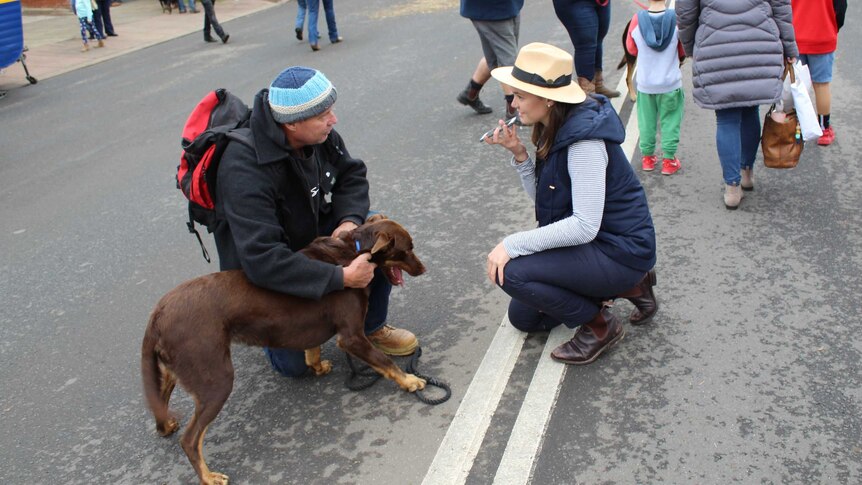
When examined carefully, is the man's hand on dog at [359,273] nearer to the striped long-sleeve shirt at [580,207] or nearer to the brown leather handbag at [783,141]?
the striped long-sleeve shirt at [580,207]

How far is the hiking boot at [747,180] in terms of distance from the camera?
515 cm

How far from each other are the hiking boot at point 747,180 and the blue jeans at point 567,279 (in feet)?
Answer: 7.15

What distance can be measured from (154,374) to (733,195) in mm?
3777

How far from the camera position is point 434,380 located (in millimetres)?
3451

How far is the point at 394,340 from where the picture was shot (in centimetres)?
368

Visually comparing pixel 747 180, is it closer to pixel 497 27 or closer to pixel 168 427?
pixel 497 27

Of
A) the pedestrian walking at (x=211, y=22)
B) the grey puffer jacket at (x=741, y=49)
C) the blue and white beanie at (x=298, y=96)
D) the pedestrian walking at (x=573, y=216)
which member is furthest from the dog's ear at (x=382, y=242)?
the pedestrian walking at (x=211, y=22)

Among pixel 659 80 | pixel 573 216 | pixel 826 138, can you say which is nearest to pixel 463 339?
pixel 573 216

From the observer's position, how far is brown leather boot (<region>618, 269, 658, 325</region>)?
3639mm

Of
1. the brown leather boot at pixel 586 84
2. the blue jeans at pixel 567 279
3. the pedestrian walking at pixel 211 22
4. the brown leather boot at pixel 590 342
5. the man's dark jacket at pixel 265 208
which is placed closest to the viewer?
the man's dark jacket at pixel 265 208

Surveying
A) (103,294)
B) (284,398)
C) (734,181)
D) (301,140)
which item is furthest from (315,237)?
(734,181)

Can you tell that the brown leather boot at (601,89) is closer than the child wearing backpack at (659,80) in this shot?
No

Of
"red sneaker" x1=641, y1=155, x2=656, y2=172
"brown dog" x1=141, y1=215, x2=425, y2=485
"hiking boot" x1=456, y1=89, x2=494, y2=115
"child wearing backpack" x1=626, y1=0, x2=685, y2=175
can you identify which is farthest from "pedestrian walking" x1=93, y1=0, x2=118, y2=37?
"brown dog" x1=141, y1=215, x2=425, y2=485

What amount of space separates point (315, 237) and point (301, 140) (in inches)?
22.3
